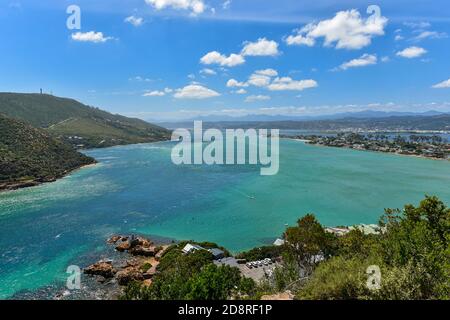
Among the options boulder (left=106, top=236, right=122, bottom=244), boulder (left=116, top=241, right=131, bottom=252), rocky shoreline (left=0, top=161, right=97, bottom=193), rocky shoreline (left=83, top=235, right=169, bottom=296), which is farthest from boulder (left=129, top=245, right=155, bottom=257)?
rocky shoreline (left=0, top=161, right=97, bottom=193)

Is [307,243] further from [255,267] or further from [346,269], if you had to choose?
[346,269]

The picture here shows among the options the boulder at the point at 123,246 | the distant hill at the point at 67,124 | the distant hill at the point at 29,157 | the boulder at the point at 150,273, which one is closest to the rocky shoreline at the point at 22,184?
the distant hill at the point at 29,157

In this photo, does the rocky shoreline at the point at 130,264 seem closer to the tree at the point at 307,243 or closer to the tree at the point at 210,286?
the tree at the point at 210,286

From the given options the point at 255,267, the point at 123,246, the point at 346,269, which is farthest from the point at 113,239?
the point at 346,269

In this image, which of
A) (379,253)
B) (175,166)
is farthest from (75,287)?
(175,166)

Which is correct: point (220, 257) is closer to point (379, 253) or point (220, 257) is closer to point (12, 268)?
point (379, 253)
